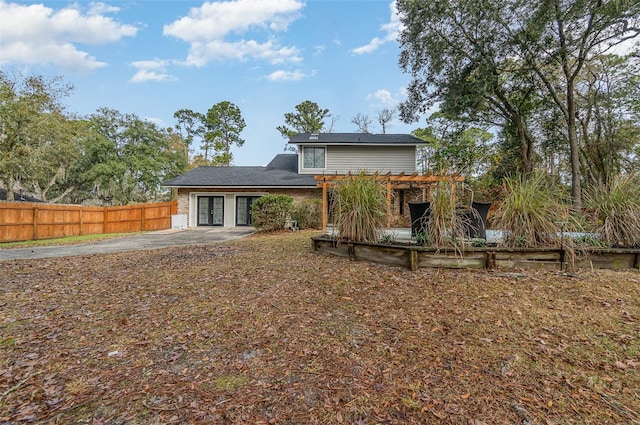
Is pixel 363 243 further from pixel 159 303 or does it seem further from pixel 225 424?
pixel 225 424

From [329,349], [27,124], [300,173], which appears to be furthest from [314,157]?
[27,124]

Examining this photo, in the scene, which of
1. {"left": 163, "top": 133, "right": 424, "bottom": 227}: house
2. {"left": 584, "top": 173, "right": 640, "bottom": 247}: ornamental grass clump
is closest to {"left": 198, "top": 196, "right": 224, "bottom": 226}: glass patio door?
{"left": 163, "top": 133, "right": 424, "bottom": 227}: house

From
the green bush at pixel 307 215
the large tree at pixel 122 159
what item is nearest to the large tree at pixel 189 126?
the large tree at pixel 122 159

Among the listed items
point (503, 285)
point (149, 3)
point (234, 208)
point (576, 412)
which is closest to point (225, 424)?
point (576, 412)

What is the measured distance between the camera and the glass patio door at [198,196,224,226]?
15977 mm

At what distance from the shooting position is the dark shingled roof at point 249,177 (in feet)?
49.3

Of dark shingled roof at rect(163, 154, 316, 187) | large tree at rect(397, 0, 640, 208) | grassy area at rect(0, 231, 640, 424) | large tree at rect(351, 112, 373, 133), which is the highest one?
large tree at rect(351, 112, 373, 133)

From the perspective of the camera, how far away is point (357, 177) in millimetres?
5578

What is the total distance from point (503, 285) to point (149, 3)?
13.3 meters

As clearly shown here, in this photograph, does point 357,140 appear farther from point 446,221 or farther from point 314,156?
point 446,221

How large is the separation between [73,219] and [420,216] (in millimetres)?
15588

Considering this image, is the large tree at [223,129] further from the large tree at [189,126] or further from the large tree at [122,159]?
the large tree at [122,159]

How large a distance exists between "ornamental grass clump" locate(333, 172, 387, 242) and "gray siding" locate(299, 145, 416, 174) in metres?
10.4

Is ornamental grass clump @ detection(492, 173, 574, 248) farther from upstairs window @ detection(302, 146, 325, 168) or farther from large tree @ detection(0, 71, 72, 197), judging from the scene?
large tree @ detection(0, 71, 72, 197)
